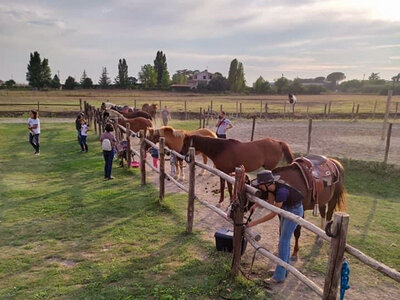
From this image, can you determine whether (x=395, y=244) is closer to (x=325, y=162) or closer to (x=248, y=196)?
(x=325, y=162)

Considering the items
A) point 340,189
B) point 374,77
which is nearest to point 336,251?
point 340,189

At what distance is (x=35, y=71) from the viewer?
213ft

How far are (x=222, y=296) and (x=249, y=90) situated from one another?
75.9 meters

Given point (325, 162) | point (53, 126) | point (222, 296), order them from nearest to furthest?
point (222, 296) < point (325, 162) < point (53, 126)

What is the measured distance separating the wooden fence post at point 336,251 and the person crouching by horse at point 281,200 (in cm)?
100

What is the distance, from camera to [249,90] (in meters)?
77.2

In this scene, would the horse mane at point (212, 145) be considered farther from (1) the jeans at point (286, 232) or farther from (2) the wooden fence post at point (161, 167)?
(1) the jeans at point (286, 232)

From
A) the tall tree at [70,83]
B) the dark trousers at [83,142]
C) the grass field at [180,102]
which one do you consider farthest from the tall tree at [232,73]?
the dark trousers at [83,142]

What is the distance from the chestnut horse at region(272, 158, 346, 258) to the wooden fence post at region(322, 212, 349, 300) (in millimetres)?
1835

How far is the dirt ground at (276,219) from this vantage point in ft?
13.5

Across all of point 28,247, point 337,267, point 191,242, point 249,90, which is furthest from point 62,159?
point 249,90

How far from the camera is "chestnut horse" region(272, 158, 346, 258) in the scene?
4.75m

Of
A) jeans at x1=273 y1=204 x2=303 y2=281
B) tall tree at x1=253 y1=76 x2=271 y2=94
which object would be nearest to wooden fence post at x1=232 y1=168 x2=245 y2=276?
jeans at x1=273 y1=204 x2=303 y2=281

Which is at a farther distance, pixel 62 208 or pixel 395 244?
pixel 62 208
